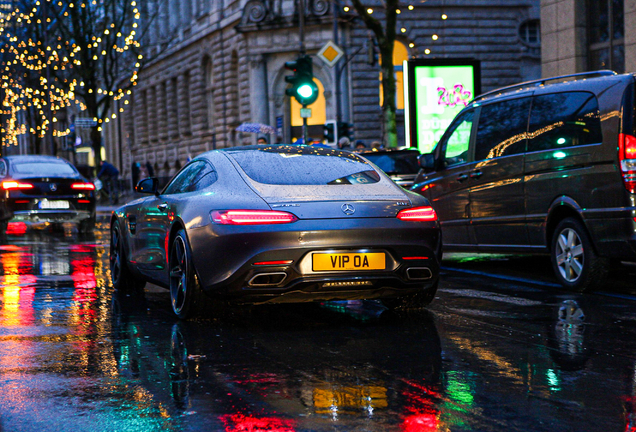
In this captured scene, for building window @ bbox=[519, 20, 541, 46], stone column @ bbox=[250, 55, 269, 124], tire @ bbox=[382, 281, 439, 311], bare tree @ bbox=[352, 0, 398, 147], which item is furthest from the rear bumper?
stone column @ bbox=[250, 55, 269, 124]

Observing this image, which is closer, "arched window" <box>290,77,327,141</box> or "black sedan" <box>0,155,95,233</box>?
"black sedan" <box>0,155,95,233</box>

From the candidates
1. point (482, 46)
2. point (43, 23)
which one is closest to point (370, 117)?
point (482, 46)

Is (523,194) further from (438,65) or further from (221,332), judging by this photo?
(438,65)

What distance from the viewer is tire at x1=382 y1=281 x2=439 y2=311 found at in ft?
23.2

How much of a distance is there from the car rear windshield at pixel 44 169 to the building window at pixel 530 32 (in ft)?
81.8

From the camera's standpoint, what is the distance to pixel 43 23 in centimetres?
4462

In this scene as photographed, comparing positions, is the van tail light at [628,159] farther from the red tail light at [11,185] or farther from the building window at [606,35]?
the red tail light at [11,185]

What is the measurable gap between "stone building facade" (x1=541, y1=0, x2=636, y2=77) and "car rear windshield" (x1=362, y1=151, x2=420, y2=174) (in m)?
→ 6.10

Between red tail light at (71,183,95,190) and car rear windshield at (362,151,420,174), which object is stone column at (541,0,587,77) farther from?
red tail light at (71,183,95,190)

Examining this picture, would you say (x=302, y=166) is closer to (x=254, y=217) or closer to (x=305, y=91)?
(x=254, y=217)

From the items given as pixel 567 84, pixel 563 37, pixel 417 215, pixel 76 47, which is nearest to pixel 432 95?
pixel 563 37

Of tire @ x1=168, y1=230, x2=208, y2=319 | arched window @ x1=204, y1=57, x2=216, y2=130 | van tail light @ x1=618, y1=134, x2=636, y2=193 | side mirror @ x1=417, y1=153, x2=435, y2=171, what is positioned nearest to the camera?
tire @ x1=168, y1=230, x2=208, y2=319

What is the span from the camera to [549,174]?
8.88m

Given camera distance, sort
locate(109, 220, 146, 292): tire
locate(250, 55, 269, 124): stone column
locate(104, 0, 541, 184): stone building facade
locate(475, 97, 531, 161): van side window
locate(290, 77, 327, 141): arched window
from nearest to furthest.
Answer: locate(109, 220, 146, 292): tire → locate(475, 97, 531, 161): van side window → locate(104, 0, 541, 184): stone building facade → locate(290, 77, 327, 141): arched window → locate(250, 55, 269, 124): stone column
